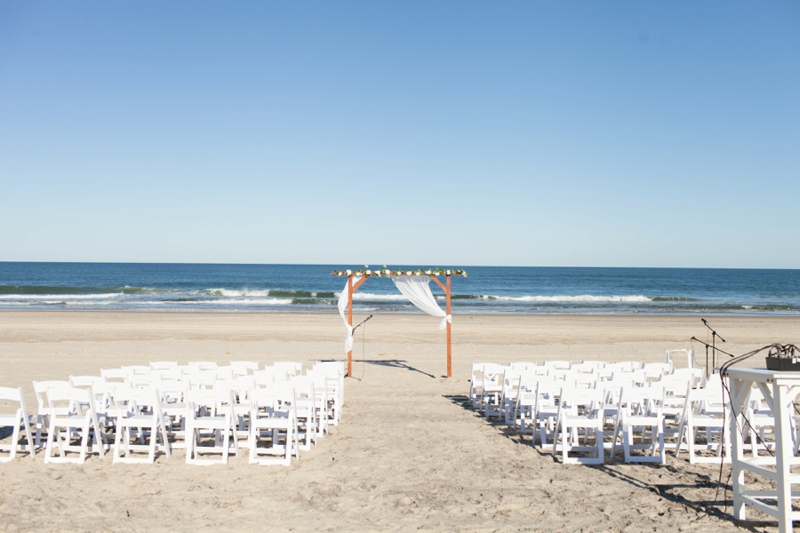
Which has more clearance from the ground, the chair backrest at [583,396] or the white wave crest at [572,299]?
the chair backrest at [583,396]

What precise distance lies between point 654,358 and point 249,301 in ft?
89.9

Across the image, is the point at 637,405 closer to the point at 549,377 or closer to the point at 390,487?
the point at 549,377

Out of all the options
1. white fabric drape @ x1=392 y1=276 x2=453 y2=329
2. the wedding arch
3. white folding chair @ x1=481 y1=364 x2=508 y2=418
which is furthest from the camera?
white fabric drape @ x1=392 y1=276 x2=453 y2=329

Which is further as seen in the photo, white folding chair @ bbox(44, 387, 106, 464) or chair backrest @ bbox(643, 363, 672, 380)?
chair backrest @ bbox(643, 363, 672, 380)

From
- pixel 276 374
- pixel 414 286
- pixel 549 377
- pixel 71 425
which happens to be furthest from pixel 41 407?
pixel 414 286

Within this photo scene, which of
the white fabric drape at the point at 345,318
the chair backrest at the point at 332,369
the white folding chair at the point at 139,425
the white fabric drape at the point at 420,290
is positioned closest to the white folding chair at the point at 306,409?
the chair backrest at the point at 332,369

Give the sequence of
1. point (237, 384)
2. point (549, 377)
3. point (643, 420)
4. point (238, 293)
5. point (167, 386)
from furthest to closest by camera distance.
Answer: point (238, 293) → point (549, 377) → point (237, 384) → point (167, 386) → point (643, 420)

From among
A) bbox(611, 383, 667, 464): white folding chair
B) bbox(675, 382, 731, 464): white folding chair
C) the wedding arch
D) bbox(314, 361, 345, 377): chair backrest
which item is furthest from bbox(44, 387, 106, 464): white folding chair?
the wedding arch

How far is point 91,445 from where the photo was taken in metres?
7.46

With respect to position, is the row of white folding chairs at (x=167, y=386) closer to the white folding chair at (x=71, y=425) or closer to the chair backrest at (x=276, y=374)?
the chair backrest at (x=276, y=374)

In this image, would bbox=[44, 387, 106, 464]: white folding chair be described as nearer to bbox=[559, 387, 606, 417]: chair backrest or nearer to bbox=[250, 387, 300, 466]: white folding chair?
bbox=[250, 387, 300, 466]: white folding chair

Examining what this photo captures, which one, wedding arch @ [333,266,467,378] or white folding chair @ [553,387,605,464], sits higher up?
wedding arch @ [333,266,467,378]

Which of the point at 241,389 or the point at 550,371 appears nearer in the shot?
the point at 241,389

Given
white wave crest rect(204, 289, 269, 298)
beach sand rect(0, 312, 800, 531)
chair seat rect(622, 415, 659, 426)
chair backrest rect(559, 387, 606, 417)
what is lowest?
beach sand rect(0, 312, 800, 531)
